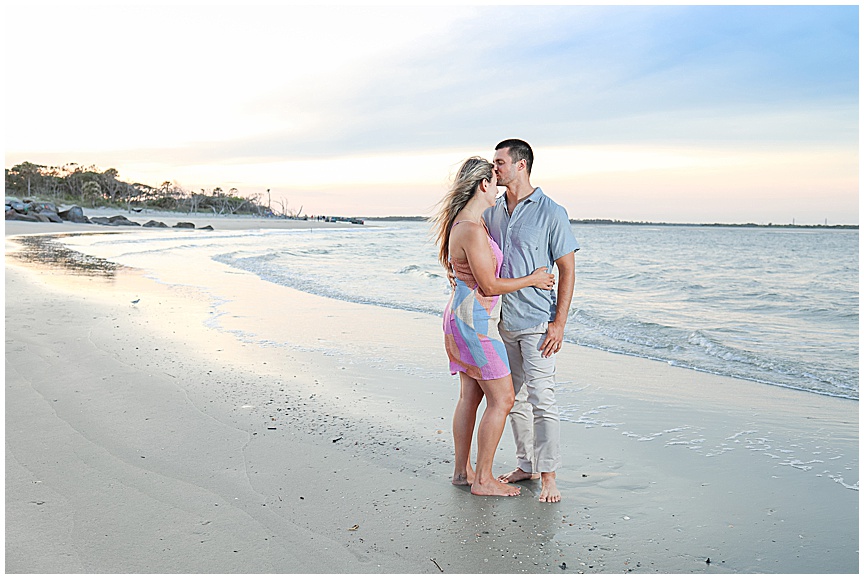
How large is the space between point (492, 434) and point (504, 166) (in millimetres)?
1524

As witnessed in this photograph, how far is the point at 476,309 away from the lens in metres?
3.86

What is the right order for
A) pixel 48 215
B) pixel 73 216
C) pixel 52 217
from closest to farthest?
pixel 48 215 → pixel 52 217 → pixel 73 216

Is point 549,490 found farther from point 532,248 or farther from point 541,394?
point 532,248

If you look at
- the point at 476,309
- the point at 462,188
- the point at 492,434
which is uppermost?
the point at 462,188

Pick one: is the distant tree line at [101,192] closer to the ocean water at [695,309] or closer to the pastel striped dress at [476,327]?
the ocean water at [695,309]

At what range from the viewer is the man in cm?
388

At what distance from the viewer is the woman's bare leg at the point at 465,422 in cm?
401

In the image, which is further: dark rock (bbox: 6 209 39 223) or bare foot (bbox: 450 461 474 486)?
dark rock (bbox: 6 209 39 223)

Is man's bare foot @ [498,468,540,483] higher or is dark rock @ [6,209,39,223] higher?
dark rock @ [6,209,39,223]

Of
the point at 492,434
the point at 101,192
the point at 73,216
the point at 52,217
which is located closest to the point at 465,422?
the point at 492,434

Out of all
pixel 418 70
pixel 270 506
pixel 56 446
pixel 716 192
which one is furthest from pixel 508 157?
pixel 716 192

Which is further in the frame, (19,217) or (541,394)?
(19,217)

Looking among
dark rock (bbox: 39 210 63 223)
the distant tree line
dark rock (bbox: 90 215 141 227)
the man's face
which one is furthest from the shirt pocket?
the distant tree line

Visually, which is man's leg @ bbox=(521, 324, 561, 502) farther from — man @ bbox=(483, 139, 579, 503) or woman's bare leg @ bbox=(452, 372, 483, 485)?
woman's bare leg @ bbox=(452, 372, 483, 485)
